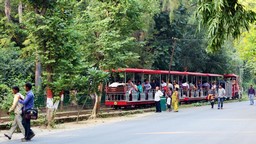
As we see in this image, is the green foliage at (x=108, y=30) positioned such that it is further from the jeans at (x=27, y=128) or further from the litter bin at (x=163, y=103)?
the jeans at (x=27, y=128)

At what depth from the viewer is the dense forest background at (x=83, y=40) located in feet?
62.2

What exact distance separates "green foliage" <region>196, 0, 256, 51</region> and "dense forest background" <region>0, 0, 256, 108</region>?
0.34m

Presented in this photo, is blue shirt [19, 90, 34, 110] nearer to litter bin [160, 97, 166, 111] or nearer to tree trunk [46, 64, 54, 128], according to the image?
tree trunk [46, 64, 54, 128]

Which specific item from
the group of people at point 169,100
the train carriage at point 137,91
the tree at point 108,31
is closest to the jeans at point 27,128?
the tree at point 108,31

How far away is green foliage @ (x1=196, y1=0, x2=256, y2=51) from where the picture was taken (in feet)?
23.8

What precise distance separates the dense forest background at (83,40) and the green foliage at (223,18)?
0.34m

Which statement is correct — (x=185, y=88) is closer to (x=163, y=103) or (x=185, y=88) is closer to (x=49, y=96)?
(x=163, y=103)

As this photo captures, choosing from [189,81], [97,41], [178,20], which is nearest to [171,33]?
[178,20]

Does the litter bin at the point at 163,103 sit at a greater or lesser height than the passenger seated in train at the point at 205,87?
lesser

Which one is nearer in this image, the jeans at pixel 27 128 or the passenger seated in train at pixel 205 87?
the jeans at pixel 27 128

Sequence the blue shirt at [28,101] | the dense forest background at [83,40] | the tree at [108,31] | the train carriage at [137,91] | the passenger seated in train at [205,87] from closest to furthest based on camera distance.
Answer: the blue shirt at [28,101], the dense forest background at [83,40], the tree at [108,31], the train carriage at [137,91], the passenger seated in train at [205,87]

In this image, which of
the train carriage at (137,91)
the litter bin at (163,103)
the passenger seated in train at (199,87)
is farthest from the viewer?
the passenger seated in train at (199,87)

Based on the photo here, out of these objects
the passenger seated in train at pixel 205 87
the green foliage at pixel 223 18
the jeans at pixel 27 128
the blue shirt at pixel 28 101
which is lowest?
the jeans at pixel 27 128

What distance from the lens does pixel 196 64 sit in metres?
51.0
